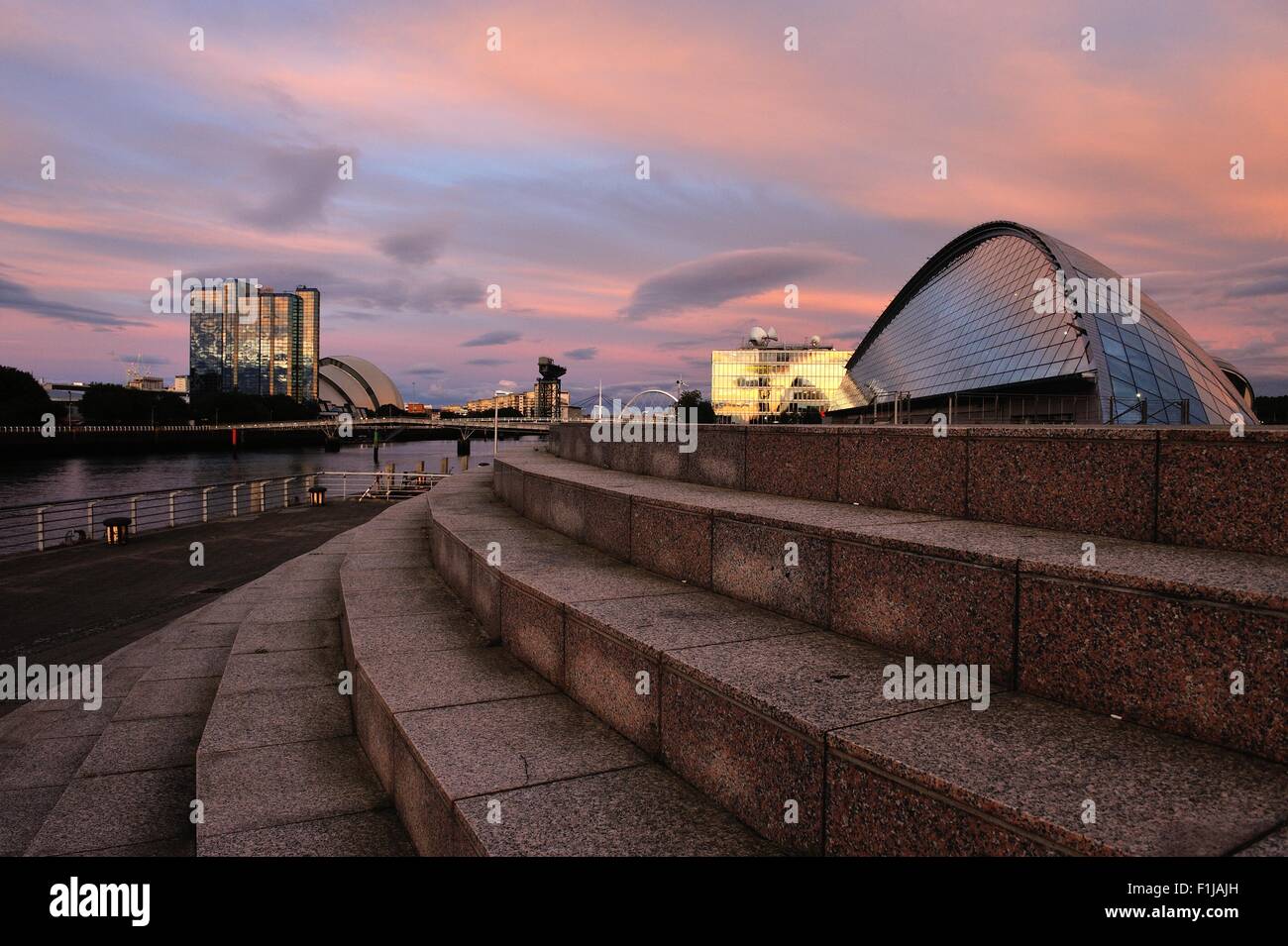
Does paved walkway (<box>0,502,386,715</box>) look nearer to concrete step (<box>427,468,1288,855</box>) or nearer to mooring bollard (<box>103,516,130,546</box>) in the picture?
mooring bollard (<box>103,516,130,546</box>)

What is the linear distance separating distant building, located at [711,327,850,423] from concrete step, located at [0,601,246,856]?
100672 mm

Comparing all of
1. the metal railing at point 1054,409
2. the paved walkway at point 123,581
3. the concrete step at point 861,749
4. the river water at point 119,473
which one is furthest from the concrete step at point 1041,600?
the river water at point 119,473

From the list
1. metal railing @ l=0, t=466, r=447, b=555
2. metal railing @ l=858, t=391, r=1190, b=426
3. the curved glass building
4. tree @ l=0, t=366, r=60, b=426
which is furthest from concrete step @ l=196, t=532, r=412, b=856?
tree @ l=0, t=366, r=60, b=426

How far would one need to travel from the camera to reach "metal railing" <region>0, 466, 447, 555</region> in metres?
17.9

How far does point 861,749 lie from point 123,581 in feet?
44.9

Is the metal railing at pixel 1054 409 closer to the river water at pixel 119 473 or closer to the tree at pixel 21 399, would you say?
the river water at pixel 119 473

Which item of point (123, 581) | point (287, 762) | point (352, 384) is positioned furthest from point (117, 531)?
point (352, 384)

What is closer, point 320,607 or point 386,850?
point 386,850

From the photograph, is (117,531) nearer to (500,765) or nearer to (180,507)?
(500,765)

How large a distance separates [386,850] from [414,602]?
3.07 m

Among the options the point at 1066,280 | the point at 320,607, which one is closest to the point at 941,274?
the point at 1066,280

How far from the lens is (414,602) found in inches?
241

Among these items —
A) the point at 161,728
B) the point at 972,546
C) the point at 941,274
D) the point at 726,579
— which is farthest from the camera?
the point at 941,274
